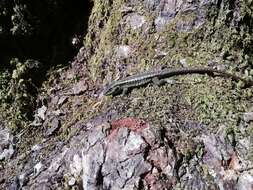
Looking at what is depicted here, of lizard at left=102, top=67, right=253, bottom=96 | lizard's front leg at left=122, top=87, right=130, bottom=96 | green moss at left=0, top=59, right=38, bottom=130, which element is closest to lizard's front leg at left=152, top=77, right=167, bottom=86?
lizard at left=102, top=67, right=253, bottom=96

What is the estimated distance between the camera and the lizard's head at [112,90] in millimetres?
5930

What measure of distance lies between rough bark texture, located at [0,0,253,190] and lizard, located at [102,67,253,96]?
0.06 meters

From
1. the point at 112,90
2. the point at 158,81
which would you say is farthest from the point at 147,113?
the point at 112,90

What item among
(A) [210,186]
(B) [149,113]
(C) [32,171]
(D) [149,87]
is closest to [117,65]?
(D) [149,87]

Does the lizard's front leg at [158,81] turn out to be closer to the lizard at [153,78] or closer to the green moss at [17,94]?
the lizard at [153,78]

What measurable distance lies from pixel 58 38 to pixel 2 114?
1.09 meters

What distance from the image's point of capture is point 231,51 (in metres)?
6.11

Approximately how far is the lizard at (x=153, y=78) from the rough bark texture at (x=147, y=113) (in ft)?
0.20

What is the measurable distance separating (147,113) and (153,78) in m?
0.51

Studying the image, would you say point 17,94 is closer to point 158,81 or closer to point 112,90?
point 112,90

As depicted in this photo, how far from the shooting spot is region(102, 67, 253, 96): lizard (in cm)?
583

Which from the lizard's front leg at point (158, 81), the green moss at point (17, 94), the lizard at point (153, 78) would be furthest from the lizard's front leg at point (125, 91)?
the green moss at point (17, 94)

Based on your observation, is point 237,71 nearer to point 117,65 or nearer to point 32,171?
point 117,65

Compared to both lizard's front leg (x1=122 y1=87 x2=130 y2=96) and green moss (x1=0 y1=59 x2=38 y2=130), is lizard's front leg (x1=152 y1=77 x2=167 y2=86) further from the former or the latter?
green moss (x1=0 y1=59 x2=38 y2=130)
